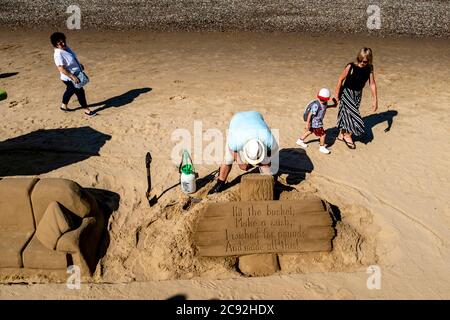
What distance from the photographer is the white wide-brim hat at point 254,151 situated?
4.90 metres

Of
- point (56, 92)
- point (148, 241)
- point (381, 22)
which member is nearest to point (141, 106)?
point (56, 92)

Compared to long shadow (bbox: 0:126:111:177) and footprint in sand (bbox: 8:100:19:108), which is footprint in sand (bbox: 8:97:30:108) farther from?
long shadow (bbox: 0:126:111:177)

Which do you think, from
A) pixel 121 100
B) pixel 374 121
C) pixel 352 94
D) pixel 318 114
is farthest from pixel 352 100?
pixel 121 100

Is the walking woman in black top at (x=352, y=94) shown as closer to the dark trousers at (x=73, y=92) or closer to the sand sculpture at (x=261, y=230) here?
the sand sculpture at (x=261, y=230)

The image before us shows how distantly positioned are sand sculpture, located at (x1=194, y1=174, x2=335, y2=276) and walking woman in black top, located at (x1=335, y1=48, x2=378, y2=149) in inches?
89.9

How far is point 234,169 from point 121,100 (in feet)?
12.2

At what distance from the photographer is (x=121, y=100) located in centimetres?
891

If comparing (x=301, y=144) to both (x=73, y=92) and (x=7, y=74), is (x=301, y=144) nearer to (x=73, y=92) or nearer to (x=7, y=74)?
(x=73, y=92)
